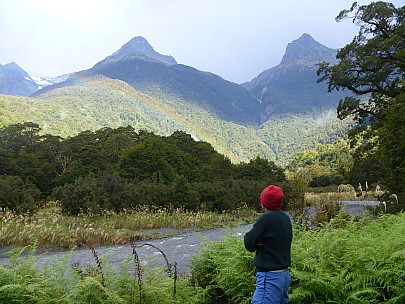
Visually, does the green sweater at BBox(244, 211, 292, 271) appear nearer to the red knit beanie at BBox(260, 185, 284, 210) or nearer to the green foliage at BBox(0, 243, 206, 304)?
the red knit beanie at BBox(260, 185, 284, 210)

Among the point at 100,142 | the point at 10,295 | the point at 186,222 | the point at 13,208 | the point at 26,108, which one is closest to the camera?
the point at 10,295

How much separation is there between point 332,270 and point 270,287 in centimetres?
129

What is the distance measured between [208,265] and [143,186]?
58.8 ft

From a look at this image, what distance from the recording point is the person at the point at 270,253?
3873 millimetres

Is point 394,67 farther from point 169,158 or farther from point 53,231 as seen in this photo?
point 169,158

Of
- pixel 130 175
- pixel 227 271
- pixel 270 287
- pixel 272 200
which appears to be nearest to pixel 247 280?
pixel 227 271

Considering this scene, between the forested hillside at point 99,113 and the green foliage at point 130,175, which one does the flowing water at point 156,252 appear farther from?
the forested hillside at point 99,113

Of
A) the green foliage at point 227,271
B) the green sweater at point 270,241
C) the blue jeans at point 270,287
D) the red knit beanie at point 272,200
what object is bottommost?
the green foliage at point 227,271

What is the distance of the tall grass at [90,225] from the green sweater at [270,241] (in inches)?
308

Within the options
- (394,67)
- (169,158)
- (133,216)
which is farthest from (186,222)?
(169,158)

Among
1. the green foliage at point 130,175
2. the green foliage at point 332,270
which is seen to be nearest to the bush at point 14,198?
the green foliage at point 130,175

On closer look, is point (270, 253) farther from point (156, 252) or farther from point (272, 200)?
point (156, 252)

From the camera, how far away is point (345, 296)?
4309 mm

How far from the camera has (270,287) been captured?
12.7 ft
